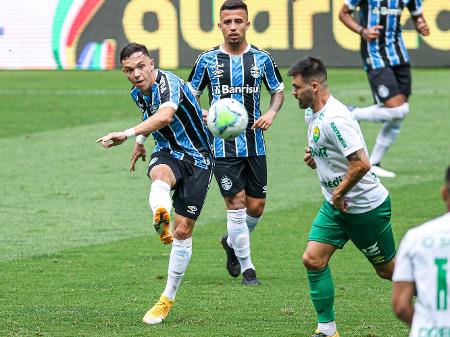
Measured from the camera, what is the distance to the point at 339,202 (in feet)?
25.8

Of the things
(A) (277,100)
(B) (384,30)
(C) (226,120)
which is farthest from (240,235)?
(B) (384,30)

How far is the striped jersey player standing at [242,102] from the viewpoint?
34.1 feet

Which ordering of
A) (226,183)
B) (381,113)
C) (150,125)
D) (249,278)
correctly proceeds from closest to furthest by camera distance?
1. (150,125)
2. (249,278)
3. (226,183)
4. (381,113)

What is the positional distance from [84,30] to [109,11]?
69cm

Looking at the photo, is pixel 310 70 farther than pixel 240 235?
No

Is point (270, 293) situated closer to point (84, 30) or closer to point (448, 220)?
point (448, 220)

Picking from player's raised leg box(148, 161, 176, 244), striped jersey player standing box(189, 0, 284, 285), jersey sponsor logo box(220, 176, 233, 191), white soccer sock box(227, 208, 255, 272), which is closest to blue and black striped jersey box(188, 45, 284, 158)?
striped jersey player standing box(189, 0, 284, 285)

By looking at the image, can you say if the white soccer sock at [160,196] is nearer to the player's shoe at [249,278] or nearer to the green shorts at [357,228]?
the green shorts at [357,228]

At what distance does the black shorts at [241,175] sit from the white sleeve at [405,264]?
17.1 feet

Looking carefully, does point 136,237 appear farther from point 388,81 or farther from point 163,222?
point 388,81

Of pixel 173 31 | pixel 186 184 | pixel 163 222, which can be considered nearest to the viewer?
pixel 163 222

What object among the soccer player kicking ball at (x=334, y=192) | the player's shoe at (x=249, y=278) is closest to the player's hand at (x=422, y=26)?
the player's shoe at (x=249, y=278)

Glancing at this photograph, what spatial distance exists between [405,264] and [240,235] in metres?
5.22

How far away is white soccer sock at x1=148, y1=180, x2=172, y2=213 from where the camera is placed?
832 cm
